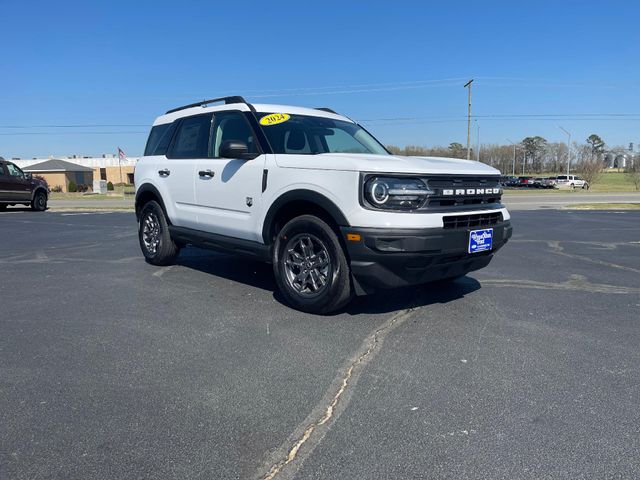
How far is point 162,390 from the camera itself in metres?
3.14

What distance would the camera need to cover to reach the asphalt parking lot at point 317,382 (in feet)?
7.91

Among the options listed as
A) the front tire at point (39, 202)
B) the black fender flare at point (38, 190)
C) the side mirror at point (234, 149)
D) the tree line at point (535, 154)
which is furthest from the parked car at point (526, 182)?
the side mirror at point (234, 149)

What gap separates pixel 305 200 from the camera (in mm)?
4520

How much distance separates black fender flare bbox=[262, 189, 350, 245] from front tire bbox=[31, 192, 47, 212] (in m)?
18.1

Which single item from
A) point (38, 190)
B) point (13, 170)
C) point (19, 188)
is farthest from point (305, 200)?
point (38, 190)

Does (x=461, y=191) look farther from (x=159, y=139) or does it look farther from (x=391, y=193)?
(x=159, y=139)

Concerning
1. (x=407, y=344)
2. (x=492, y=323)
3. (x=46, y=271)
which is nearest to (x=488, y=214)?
(x=492, y=323)

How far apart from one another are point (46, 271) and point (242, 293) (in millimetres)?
3162

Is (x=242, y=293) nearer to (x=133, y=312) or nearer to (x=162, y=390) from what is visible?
(x=133, y=312)

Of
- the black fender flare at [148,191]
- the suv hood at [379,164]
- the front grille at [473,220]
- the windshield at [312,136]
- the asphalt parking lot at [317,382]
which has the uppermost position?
the windshield at [312,136]

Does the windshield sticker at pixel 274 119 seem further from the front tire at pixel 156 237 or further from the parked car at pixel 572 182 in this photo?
the parked car at pixel 572 182

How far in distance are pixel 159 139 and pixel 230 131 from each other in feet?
5.66

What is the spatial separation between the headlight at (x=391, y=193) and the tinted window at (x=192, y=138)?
2.58 meters

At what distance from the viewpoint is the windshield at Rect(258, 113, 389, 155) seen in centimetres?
522
